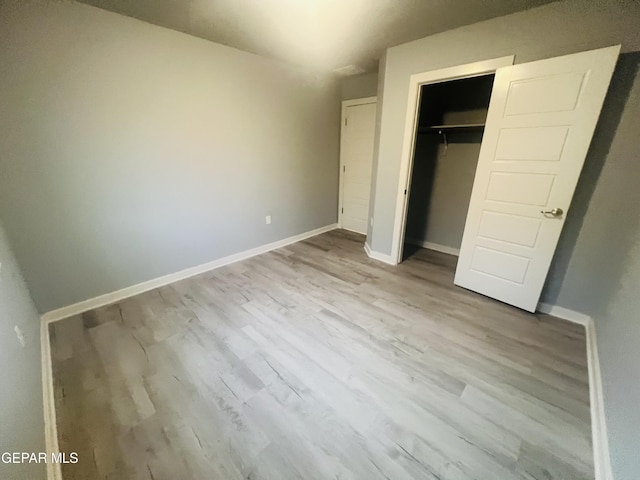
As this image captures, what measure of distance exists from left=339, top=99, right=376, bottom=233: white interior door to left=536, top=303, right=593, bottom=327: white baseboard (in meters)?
2.56

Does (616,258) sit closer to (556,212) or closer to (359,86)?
(556,212)

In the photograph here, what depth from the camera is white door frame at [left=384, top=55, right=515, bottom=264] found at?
2.21 m

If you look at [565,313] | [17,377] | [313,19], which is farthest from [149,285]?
[565,313]

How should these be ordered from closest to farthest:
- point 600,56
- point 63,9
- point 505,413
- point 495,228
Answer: point 505,413
point 600,56
point 63,9
point 495,228

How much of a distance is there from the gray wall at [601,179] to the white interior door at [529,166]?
0.20 meters

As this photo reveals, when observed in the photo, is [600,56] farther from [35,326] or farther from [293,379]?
[35,326]

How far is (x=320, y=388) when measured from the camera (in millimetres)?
1562

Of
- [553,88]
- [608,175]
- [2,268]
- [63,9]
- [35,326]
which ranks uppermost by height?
[63,9]

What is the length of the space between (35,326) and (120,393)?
991 mm

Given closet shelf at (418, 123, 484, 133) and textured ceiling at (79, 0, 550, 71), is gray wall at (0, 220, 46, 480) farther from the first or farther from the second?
closet shelf at (418, 123, 484, 133)

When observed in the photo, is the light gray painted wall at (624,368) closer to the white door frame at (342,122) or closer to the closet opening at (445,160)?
the closet opening at (445,160)

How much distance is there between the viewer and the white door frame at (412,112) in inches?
87.2

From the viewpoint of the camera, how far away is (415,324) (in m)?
2.14

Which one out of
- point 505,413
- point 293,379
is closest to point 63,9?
point 293,379
